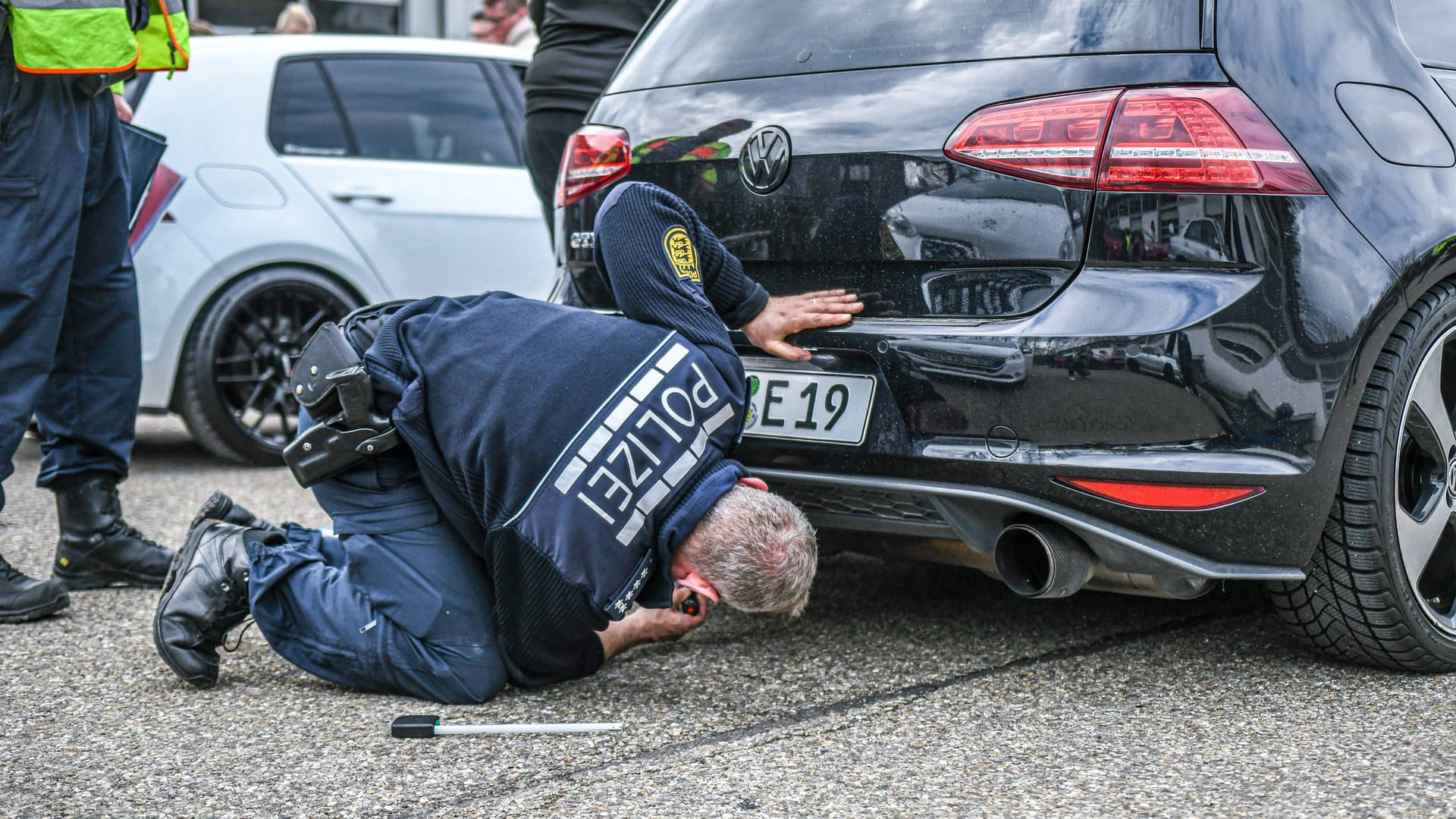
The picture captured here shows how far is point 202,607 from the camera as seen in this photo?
2.68 meters

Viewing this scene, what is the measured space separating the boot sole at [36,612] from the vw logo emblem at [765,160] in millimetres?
1735

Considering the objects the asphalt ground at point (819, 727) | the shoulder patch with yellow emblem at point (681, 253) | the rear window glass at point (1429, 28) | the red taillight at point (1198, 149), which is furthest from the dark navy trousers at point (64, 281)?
the rear window glass at point (1429, 28)

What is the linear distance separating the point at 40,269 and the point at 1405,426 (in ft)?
8.69

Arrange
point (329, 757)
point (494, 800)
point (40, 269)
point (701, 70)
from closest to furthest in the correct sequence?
point (494, 800), point (329, 757), point (701, 70), point (40, 269)

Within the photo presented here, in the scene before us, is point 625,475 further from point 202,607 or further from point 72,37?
point 72,37

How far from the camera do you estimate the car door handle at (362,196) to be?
5059mm

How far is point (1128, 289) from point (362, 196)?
3414mm

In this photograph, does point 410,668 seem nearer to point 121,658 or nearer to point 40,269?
point 121,658

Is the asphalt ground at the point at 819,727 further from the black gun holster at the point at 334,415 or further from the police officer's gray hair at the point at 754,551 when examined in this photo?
the black gun holster at the point at 334,415

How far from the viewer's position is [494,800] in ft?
7.09

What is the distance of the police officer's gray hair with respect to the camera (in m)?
2.32

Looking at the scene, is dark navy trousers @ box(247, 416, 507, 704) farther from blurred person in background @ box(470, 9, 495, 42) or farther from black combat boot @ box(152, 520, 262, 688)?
blurred person in background @ box(470, 9, 495, 42)

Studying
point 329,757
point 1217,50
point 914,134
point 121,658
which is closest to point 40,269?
point 121,658

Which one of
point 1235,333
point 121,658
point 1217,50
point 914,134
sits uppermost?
point 1217,50
